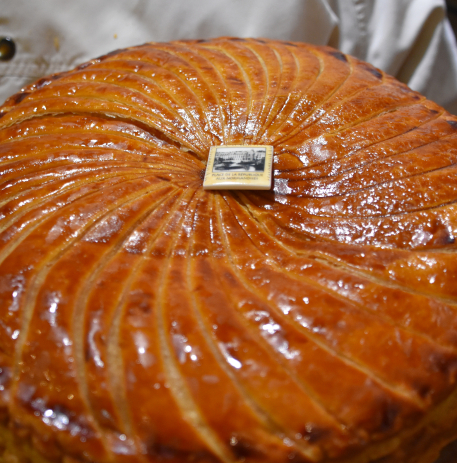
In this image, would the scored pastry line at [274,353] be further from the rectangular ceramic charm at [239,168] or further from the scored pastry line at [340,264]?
the rectangular ceramic charm at [239,168]

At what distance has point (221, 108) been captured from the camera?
196 cm

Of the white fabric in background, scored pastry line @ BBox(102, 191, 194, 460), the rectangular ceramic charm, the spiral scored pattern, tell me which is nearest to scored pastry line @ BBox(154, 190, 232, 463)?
the spiral scored pattern

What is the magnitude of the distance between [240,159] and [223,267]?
51 centimetres

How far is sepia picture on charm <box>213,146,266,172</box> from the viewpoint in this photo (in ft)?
5.78

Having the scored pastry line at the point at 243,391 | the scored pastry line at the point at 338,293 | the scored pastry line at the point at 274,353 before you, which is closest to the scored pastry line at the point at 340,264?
the scored pastry line at the point at 338,293

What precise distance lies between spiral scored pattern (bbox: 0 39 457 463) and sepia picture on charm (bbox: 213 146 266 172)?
88 mm

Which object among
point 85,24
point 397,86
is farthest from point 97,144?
point 85,24

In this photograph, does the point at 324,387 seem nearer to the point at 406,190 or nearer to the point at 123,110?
the point at 406,190

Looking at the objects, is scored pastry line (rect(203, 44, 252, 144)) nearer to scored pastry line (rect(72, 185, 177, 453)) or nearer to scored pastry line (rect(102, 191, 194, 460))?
scored pastry line (rect(72, 185, 177, 453))

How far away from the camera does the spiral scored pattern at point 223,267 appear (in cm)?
119

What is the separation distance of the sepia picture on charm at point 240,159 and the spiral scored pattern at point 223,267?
9 cm

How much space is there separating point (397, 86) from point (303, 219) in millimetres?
962

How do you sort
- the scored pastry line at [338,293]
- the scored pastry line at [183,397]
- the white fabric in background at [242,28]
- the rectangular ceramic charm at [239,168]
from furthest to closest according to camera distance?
the white fabric in background at [242,28]
the rectangular ceramic charm at [239,168]
the scored pastry line at [338,293]
the scored pastry line at [183,397]

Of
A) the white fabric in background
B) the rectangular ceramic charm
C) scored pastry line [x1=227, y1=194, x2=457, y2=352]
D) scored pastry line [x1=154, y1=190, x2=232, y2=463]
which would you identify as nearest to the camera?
scored pastry line [x1=154, y1=190, x2=232, y2=463]
